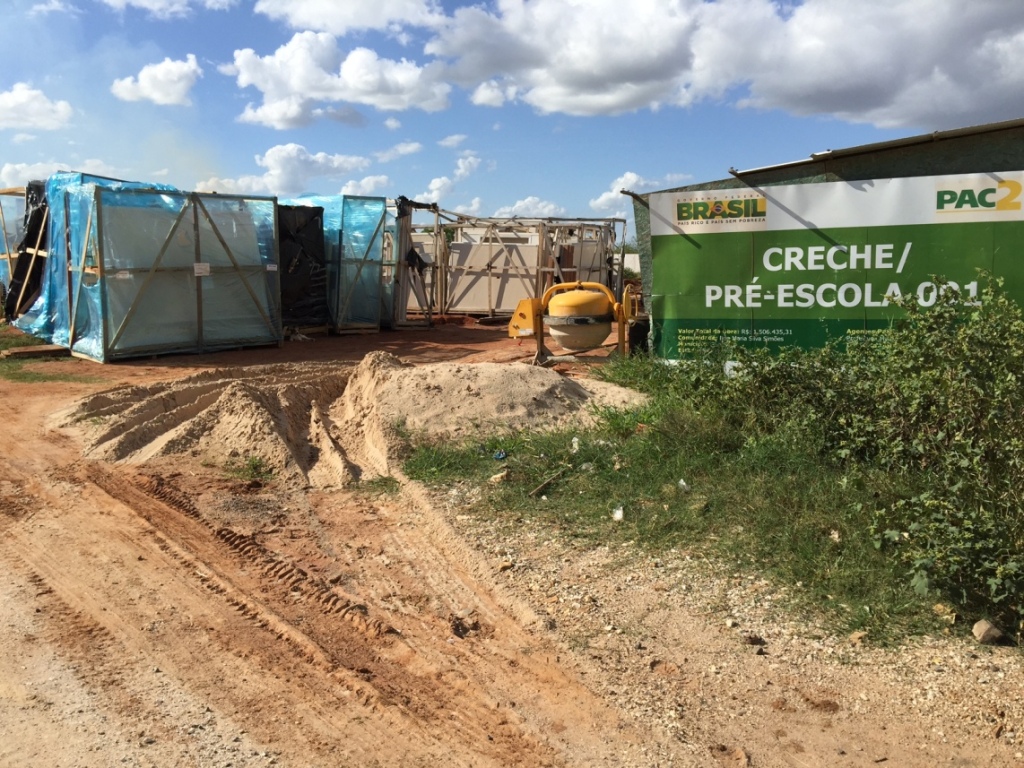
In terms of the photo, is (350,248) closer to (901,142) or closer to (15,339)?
(15,339)

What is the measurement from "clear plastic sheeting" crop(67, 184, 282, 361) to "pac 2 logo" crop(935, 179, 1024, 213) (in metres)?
11.4

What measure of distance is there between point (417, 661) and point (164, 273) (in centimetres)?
1217

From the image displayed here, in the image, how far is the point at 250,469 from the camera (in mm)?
7773

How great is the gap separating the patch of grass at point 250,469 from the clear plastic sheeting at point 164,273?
25.0ft

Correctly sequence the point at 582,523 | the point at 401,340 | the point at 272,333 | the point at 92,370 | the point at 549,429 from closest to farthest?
the point at 582,523, the point at 549,429, the point at 92,370, the point at 272,333, the point at 401,340

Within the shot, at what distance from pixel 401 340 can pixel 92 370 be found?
6324 millimetres

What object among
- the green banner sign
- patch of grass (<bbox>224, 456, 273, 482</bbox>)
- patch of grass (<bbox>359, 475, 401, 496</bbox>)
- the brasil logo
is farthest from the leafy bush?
patch of grass (<bbox>224, 456, 273, 482</bbox>)

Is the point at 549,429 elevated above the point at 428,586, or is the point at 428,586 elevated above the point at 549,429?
the point at 549,429

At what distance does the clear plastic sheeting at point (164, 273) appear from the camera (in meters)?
14.3

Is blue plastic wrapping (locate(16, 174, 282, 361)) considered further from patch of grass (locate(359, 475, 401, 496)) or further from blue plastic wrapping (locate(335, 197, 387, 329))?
patch of grass (locate(359, 475, 401, 496))

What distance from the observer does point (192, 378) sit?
11.6m

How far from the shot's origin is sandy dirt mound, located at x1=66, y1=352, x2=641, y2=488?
8062 mm

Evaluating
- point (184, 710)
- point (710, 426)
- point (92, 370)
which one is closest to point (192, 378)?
point (92, 370)

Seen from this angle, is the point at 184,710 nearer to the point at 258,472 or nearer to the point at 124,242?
the point at 258,472
